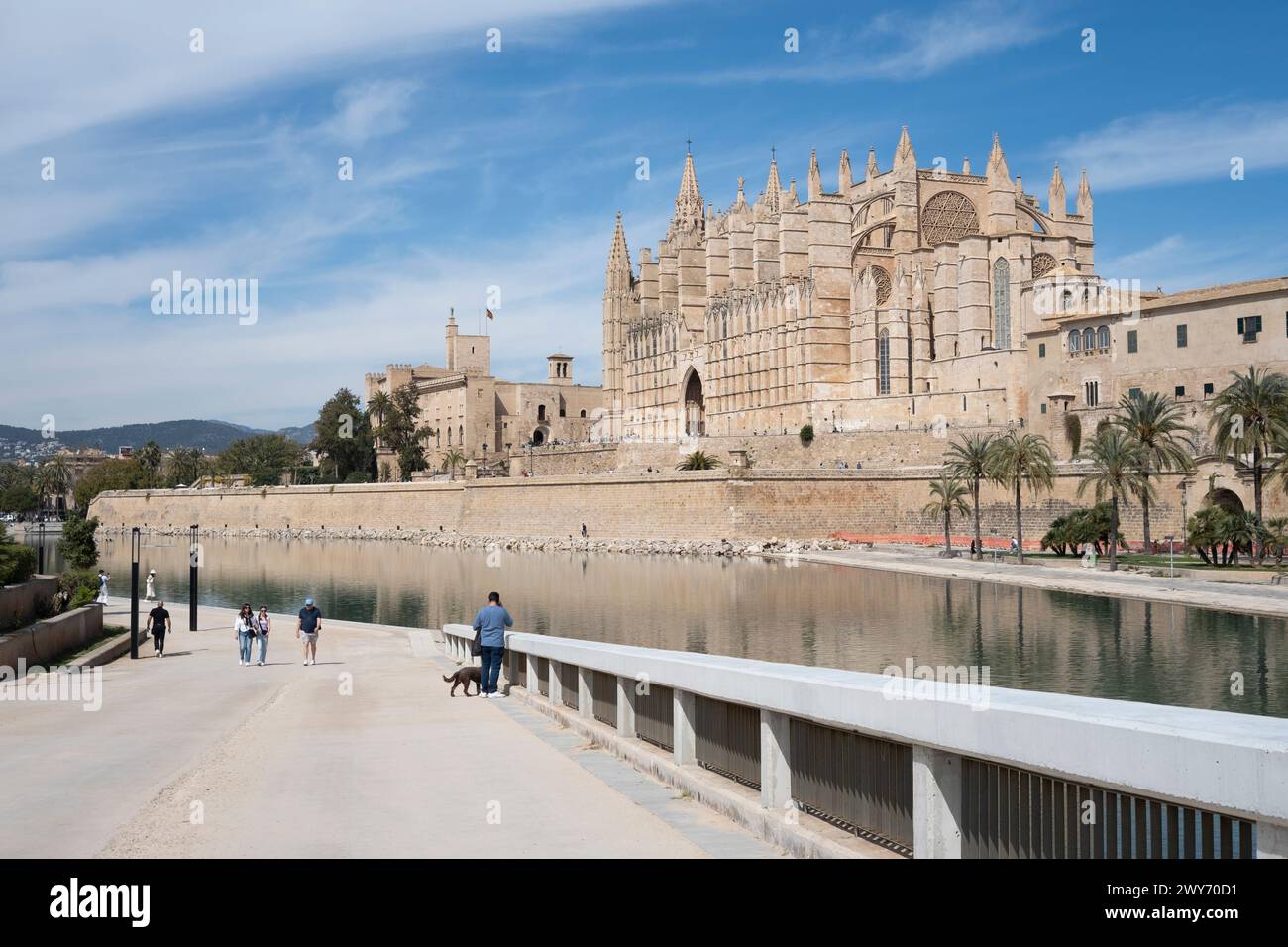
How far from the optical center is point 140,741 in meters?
9.75

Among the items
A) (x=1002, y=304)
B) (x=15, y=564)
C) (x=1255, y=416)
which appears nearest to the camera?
(x=15, y=564)

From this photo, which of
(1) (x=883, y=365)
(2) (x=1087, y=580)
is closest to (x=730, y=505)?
(1) (x=883, y=365)

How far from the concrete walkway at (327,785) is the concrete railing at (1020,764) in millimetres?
592

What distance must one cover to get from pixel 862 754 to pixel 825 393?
58.8 m

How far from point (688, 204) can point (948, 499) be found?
180 ft

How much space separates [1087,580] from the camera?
33812 millimetres

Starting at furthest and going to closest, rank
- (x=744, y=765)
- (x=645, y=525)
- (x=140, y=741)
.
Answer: (x=645, y=525)
(x=140, y=741)
(x=744, y=765)

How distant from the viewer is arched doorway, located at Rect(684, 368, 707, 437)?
78.5m

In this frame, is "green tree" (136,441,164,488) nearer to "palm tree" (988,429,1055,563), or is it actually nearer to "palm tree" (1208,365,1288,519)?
"palm tree" (988,429,1055,563)

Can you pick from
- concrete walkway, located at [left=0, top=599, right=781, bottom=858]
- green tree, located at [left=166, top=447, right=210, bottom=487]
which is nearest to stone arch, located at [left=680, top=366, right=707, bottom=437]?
green tree, located at [left=166, top=447, right=210, bottom=487]

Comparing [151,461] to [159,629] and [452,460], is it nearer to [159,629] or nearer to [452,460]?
[452,460]

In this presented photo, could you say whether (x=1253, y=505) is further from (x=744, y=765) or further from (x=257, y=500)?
(x=257, y=500)

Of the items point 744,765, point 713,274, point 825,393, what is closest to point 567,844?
point 744,765

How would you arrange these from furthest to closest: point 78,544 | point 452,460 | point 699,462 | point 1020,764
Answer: point 452,460, point 699,462, point 78,544, point 1020,764
